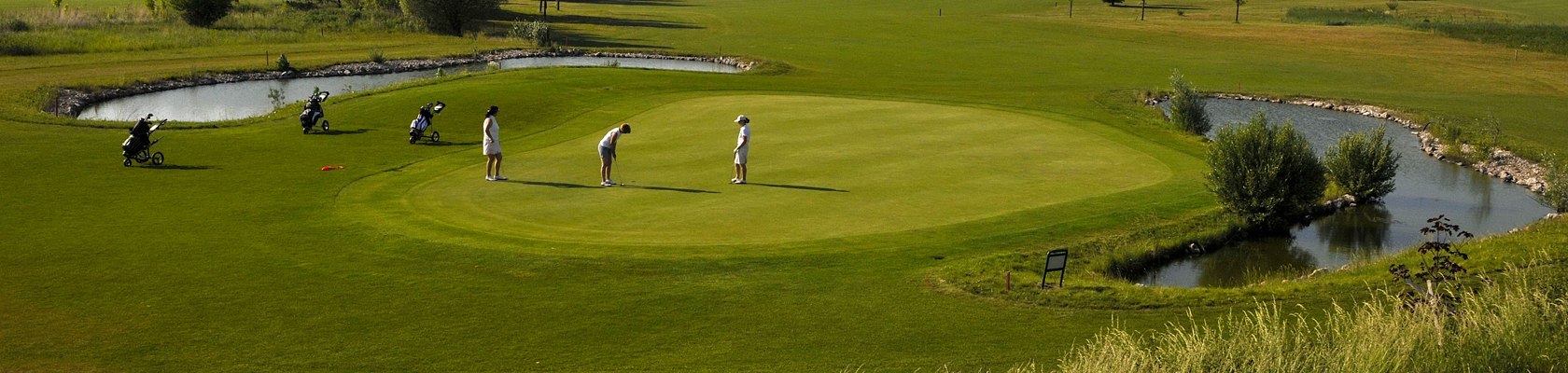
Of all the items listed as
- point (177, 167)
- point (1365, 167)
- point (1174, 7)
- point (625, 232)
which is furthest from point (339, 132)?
point (1174, 7)

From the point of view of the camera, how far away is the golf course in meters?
17.2

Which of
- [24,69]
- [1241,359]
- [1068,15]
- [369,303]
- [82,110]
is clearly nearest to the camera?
[1241,359]

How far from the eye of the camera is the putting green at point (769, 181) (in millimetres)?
24047

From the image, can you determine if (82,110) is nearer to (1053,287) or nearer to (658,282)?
→ (658,282)

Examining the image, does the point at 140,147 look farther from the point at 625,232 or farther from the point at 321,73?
the point at 321,73

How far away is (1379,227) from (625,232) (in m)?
18.2

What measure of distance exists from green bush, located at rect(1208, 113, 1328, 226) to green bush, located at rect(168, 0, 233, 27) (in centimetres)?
6863


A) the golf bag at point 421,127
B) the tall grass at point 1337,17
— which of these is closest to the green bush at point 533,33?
the golf bag at point 421,127

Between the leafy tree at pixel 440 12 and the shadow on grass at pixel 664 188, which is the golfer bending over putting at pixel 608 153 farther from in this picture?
the leafy tree at pixel 440 12

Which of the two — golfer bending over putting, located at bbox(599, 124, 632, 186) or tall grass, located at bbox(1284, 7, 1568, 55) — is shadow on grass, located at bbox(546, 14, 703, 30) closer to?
tall grass, located at bbox(1284, 7, 1568, 55)

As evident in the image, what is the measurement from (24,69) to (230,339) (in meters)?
46.4

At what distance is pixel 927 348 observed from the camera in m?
17.2

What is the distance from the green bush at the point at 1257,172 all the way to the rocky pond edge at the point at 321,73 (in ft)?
124

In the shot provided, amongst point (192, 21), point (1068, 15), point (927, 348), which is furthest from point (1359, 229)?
point (1068, 15)
